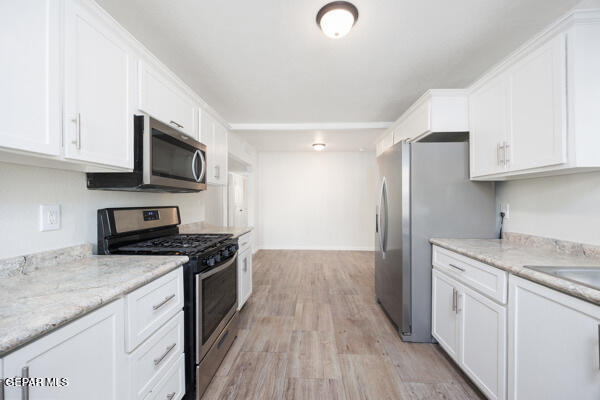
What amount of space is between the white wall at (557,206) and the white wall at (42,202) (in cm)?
309

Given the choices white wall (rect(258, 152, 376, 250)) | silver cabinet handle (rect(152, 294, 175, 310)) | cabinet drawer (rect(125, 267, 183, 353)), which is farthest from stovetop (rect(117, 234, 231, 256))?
white wall (rect(258, 152, 376, 250))

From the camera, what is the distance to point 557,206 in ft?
5.51

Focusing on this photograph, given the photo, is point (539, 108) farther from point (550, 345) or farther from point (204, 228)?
point (204, 228)

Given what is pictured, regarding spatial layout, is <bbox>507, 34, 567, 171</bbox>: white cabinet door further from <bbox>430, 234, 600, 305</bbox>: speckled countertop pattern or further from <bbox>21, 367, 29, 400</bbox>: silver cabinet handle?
<bbox>21, 367, 29, 400</bbox>: silver cabinet handle

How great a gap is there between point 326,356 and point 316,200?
4.20 metres

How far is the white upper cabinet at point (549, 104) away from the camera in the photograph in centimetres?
124

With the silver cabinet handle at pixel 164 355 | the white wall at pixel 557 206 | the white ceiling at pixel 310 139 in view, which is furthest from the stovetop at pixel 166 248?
the white ceiling at pixel 310 139

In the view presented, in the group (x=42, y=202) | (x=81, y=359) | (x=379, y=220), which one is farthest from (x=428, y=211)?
(x=42, y=202)

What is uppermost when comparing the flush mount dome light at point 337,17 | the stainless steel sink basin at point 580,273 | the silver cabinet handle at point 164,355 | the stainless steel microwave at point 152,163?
the flush mount dome light at point 337,17

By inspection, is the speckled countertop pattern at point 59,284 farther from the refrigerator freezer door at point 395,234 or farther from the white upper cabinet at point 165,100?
the refrigerator freezer door at point 395,234

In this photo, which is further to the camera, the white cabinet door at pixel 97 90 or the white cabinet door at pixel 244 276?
the white cabinet door at pixel 244 276

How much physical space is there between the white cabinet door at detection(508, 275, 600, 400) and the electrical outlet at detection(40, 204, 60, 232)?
2.45 metres

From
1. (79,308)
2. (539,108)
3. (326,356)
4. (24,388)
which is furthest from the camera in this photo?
(326,356)

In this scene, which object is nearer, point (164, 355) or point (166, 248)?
point (164, 355)
